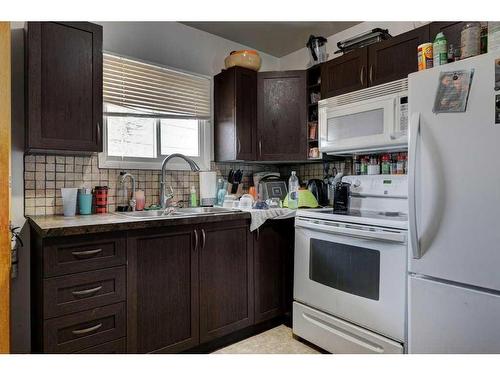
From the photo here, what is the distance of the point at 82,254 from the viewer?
1.58 meters

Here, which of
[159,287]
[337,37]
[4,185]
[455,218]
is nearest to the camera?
[4,185]

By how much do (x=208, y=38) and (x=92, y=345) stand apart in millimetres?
2501

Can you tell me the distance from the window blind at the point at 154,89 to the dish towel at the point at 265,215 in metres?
1.08

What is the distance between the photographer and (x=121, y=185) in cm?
A: 237

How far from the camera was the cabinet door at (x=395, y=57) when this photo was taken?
79.3 inches

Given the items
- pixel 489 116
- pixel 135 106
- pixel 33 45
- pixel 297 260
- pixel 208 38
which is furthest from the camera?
pixel 208 38

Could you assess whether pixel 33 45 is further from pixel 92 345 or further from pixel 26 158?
pixel 92 345

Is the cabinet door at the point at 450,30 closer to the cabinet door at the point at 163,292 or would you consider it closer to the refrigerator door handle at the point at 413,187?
the refrigerator door handle at the point at 413,187

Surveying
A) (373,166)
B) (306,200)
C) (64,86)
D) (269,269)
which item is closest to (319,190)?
(306,200)

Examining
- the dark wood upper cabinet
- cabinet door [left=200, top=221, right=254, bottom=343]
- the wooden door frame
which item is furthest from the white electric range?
the wooden door frame

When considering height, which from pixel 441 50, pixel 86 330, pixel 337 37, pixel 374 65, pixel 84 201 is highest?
pixel 337 37

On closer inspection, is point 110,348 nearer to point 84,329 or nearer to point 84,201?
point 84,329

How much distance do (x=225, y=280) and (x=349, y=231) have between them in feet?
2.74

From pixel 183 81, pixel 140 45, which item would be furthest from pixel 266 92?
pixel 140 45
